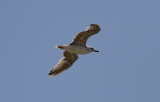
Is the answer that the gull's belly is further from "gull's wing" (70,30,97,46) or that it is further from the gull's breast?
"gull's wing" (70,30,97,46)

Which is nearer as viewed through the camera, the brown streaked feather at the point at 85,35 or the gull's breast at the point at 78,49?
the brown streaked feather at the point at 85,35

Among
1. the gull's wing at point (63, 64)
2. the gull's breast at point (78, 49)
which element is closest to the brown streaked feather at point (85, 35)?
the gull's breast at point (78, 49)

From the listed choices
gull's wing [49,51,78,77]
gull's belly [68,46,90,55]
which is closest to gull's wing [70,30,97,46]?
gull's belly [68,46,90,55]

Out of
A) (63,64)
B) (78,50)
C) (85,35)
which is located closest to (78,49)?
(78,50)

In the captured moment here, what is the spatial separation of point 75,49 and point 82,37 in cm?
90

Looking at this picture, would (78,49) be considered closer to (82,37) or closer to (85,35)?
(82,37)

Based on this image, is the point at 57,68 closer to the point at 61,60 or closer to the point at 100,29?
the point at 61,60

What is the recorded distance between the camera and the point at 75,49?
22.7 m

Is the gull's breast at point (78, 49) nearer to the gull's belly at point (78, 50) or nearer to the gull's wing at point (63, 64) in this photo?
the gull's belly at point (78, 50)

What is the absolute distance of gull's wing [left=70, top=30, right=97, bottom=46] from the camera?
72.6 feet

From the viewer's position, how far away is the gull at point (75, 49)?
72.6 ft

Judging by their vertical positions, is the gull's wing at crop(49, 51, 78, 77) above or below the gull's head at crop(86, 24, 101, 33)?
below

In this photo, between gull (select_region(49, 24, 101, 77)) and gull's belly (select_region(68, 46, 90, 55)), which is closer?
gull (select_region(49, 24, 101, 77))

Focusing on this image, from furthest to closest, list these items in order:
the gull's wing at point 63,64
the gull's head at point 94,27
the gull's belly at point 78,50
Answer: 1. the gull's wing at point 63,64
2. the gull's belly at point 78,50
3. the gull's head at point 94,27
